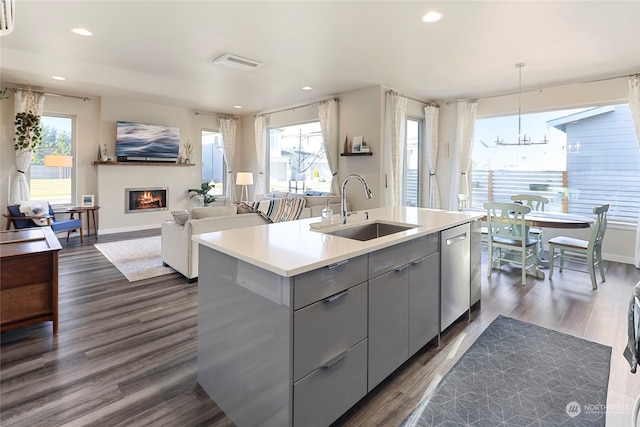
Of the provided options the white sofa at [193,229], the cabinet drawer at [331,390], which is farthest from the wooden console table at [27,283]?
the cabinet drawer at [331,390]

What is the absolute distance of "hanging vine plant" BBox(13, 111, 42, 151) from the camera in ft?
18.9

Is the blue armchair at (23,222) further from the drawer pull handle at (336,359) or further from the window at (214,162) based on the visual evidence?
the drawer pull handle at (336,359)

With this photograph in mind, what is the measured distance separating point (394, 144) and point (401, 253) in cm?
410

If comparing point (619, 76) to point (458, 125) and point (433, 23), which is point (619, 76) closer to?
point (458, 125)

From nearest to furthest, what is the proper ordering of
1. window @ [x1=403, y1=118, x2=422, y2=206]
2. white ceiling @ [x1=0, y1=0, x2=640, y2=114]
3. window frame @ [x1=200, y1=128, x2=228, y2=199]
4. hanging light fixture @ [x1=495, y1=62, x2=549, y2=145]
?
white ceiling @ [x1=0, y1=0, x2=640, y2=114] → hanging light fixture @ [x1=495, y1=62, x2=549, y2=145] → window @ [x1=403, y1=118, x2=422, y2=206] → window frame @ [x1=200, y1=128, x2=228, y2=199]

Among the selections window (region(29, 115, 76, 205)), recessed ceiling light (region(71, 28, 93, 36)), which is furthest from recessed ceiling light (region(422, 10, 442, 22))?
window (region(29, 115, 76, 205))

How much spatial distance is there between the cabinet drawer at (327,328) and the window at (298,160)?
5136mm

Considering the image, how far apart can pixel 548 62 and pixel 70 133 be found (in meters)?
8.25

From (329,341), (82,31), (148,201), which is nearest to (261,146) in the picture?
(148,201)

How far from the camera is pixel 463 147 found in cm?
636

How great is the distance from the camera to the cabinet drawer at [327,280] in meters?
1.47

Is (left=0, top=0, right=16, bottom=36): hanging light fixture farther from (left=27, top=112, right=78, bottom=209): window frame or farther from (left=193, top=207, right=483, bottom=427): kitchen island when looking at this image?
(left=27, top=112, right=78, bottom=209): window frame

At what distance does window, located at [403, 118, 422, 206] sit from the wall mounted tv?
5.15 metres

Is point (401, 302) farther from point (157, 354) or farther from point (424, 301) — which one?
point (157, 354)
